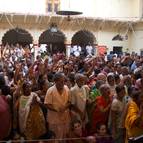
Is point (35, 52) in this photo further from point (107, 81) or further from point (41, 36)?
point (107, 81)

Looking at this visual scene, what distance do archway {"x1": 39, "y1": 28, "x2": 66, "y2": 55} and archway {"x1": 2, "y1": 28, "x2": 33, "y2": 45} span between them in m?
0.84

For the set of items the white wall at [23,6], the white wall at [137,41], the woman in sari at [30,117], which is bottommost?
the woman in sari at [30,117]

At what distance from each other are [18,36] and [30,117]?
2085cm

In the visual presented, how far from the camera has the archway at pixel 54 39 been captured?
28.2 metres

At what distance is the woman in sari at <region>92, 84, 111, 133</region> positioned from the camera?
718 cm

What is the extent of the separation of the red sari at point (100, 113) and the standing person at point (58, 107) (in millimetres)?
429

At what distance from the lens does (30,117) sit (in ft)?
23.2

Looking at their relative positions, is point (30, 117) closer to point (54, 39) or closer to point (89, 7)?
point (54, 39)

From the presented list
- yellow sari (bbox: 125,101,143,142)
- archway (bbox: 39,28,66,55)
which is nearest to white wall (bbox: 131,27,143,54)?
archway (bbox: 39,28,66,55)

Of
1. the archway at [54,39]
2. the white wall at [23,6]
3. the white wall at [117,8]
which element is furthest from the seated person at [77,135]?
the white wall at [117,8]

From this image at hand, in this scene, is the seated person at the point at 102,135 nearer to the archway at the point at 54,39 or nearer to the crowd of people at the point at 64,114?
the crowd of people at the point at 64,114

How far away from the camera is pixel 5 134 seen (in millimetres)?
6832

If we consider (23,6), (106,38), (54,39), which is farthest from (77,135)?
(106,38)

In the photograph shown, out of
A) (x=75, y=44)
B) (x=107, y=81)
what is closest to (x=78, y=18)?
(x=75, y=44)
